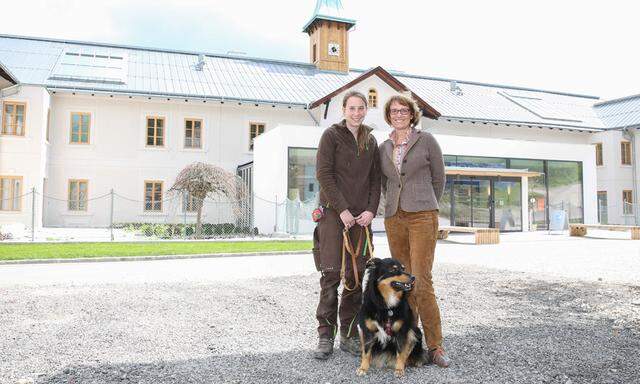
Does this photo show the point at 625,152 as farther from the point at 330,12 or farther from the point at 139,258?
the point at 139,258

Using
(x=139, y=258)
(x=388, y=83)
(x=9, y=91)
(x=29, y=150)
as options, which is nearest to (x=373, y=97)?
(x=388, y=83)

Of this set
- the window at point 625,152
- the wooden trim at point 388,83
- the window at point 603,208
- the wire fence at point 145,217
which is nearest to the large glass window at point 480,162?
the wooden trim at point 388,83

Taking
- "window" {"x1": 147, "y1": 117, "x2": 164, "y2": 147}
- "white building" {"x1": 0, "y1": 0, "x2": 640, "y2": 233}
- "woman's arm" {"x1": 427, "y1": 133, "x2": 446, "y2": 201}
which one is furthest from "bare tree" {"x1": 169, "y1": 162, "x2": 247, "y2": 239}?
"woman's arm" {"x1": 427, "y1": 133, "x2": 446, "y2": 201}

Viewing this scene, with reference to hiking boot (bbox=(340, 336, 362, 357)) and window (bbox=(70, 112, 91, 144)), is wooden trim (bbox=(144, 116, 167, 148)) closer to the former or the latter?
window (bbox=(70, 112, 91, 144))

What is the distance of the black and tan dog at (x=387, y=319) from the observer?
3377mm

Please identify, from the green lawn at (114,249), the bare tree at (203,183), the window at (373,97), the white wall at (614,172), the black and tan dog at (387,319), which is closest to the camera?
the black and tan dog at (387,319)

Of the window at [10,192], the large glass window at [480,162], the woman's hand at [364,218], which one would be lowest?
the woman's hand at [364,218]

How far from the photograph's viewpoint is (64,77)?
2256 centimetres

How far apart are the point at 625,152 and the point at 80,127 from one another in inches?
1238

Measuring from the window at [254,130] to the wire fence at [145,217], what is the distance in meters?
3.80

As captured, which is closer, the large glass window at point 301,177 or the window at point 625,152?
the large glass window at point 301,177

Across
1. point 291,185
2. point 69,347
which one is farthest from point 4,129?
point 69,347

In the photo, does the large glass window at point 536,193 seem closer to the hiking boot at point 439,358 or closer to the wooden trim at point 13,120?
the hiking boot at point 439,358

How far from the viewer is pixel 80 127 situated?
74.6ft
